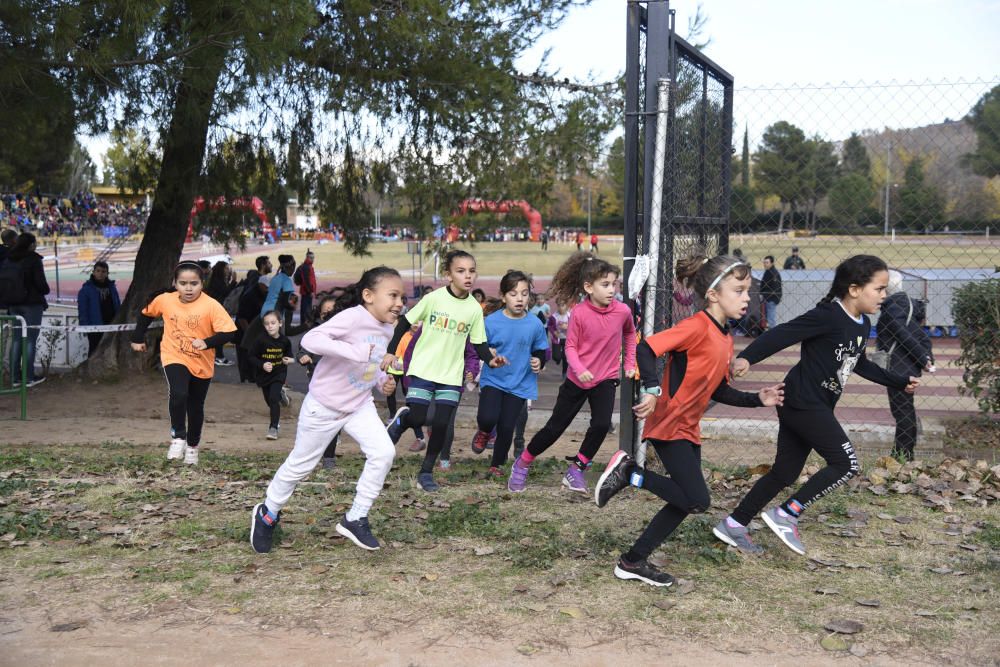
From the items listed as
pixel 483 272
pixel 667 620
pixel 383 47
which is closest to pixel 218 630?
pixel 667 620

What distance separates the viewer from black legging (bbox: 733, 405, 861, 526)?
5469 millimetres

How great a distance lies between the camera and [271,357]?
9.59 m

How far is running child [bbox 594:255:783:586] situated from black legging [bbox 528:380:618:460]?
6.23 feet

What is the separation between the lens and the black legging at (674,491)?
4.96 meters

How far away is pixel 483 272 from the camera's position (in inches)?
1575

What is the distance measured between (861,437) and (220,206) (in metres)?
7.96

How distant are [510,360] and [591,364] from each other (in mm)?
716

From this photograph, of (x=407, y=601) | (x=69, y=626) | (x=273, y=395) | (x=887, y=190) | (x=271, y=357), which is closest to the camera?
(x=69, y=626)

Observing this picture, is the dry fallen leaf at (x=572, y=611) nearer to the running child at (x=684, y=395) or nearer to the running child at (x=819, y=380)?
the running child at (x=684, y=395)

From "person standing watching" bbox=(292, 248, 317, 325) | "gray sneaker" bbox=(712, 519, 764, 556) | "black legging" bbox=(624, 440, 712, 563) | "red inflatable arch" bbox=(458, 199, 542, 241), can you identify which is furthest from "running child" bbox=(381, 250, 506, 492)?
"person standing watching" bbox=(292, 248, 317, 325)

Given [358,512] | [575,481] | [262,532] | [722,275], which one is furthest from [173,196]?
[722,275]

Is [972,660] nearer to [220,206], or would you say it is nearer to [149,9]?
[149,9]

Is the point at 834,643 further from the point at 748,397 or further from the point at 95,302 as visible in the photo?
the point at 95,302

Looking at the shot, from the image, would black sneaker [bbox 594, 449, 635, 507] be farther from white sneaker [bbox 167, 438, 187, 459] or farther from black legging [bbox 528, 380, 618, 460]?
white sneaker [bbox 167, 438, 187, 459]
